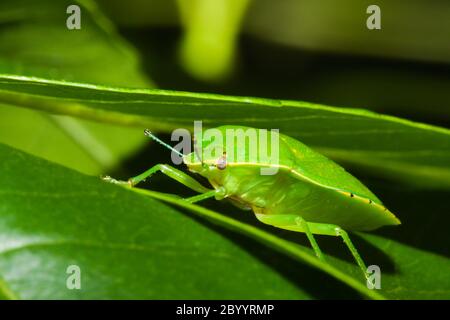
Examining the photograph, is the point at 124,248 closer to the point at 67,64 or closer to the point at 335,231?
the point at 335,231

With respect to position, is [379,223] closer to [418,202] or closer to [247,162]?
[418,202]

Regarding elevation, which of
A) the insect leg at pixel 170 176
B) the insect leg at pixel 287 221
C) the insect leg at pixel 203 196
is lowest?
the insect leg at pixel 287 221

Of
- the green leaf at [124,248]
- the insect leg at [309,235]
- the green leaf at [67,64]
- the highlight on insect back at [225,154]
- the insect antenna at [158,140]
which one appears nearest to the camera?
the green leaf at [124,248]

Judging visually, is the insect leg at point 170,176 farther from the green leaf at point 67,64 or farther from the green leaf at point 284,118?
the green leaf at point 67,64

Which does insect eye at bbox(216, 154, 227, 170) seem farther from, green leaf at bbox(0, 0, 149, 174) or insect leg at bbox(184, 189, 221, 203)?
green leaf at bbox(0, 0, 149, 174)

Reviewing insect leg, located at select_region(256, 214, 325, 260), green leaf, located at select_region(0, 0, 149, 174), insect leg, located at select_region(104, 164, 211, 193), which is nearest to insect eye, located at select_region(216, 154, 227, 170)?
insect leg, located at select_region(104, 164, 211, 193)

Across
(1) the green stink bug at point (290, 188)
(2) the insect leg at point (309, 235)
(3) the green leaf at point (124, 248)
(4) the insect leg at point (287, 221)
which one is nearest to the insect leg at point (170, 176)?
(1) the green stink bug at point (290, 188)

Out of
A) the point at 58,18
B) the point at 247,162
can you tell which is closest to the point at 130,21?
the point at 58,18

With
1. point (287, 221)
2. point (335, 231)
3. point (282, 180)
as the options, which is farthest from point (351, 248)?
point (282, 180)
